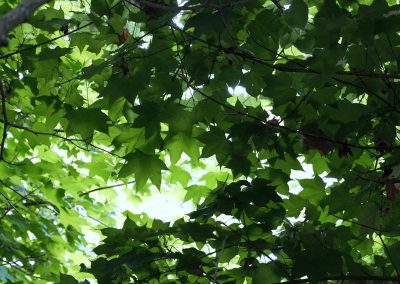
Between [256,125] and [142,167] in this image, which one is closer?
[256,125]

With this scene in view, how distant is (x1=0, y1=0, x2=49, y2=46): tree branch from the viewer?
726 millimetres

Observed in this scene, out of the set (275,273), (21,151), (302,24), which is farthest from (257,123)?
(21,151)

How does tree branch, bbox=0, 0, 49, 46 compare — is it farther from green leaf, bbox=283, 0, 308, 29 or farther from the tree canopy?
green leaf, bbox=283, 0, 308, 29

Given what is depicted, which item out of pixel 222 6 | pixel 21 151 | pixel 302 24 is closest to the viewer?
pixel 222 6

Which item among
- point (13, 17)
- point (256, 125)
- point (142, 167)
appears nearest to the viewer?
point (13, 17)

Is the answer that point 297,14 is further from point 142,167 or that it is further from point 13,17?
point 13,17

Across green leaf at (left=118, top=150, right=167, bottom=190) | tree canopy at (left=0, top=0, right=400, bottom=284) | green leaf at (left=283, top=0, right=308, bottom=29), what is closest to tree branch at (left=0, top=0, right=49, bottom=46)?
tree canopy at (left=0, top=0, right=400, bottom=284)

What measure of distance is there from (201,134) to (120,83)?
39 centimetres

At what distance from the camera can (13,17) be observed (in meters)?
0.76

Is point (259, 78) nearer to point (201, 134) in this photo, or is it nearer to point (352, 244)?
point (201, 134)

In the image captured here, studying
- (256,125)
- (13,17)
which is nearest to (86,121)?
(256,125)

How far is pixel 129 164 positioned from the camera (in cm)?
252

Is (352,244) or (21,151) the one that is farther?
(21,151)

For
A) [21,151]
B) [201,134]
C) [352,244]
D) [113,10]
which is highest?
[21,151]
